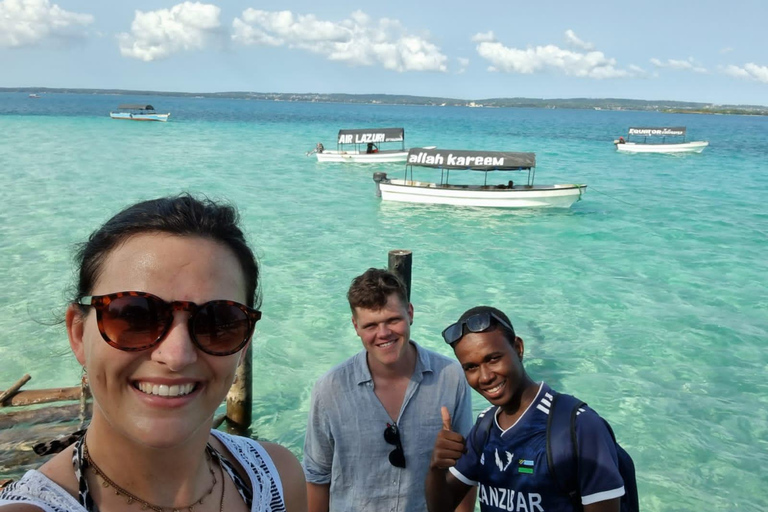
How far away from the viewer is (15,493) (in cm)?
128

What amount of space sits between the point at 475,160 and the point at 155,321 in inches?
878

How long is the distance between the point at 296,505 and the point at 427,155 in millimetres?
23253

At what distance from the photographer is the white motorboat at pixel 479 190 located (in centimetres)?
2291

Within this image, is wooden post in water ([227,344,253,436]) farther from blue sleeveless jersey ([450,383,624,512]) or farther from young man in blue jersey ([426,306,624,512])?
blue sleeveless jersey ([450,383,624,512])

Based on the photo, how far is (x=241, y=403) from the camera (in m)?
7.49

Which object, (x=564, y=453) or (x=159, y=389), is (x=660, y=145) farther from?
(x=159, y=389)

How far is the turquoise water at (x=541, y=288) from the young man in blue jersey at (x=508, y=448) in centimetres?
192

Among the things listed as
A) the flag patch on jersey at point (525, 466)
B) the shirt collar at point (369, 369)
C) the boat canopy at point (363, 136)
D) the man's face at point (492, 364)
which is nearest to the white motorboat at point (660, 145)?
the boat canopy at point (363, 136)

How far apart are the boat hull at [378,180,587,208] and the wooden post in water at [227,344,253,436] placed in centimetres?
1720

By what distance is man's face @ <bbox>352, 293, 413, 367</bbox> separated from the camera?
3.70 m

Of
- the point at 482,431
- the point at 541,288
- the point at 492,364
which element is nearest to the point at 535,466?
the point at 482,431

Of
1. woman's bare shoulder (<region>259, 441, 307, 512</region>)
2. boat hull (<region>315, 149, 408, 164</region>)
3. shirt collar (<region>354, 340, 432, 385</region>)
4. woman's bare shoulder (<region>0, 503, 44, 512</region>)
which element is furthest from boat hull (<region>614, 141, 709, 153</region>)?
woman's bare shoulder (<region>0, 503, 44, 512</region>)

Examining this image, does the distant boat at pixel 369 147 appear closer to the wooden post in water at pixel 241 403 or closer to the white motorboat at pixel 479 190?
the white motorboat at pixel 479 190

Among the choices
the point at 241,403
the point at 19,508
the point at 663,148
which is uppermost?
the point at 19,508
